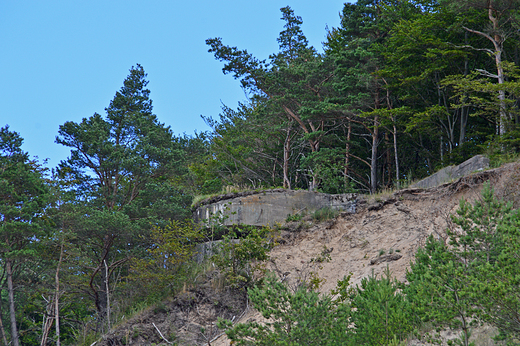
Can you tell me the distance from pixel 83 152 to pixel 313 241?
13.6m

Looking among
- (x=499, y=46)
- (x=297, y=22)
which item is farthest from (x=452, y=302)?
(x=297, y=22)

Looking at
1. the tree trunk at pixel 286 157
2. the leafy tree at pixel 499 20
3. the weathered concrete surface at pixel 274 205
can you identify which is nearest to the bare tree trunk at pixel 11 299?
the weathered concrete surface at pixel 274 205

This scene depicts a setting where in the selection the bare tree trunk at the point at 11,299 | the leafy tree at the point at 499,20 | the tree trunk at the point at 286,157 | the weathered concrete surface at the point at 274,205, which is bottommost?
the bare tree trunk at the point at 11,299

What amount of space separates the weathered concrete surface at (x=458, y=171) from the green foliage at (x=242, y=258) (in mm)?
5846

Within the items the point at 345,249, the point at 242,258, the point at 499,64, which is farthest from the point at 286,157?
the point at 499,64

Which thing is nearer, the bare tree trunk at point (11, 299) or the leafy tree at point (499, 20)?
the leafy tree at point (499, 20)

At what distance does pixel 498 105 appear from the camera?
15672mm


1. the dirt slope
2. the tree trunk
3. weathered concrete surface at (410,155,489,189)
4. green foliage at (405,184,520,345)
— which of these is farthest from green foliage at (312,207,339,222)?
green foliage at (405,184,520,345)

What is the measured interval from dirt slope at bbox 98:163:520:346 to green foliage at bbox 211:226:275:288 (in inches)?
23.0

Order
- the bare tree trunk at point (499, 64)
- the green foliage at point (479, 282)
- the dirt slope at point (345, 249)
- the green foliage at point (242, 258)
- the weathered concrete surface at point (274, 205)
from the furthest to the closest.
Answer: the weathered concrete surface at point (274, 205), the bare tree trunk at point (499, 64), the green foliage at point (242, 258), the dirt slope at point (345, 249), the green foliage at point (479, 282)

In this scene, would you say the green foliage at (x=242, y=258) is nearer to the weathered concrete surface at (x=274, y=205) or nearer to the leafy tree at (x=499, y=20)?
the weathered concrete surface at (x=274, y=205)

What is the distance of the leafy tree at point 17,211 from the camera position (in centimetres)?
2019

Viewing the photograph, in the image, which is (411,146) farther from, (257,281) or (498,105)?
(257,281)

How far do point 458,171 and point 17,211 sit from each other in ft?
58.1
